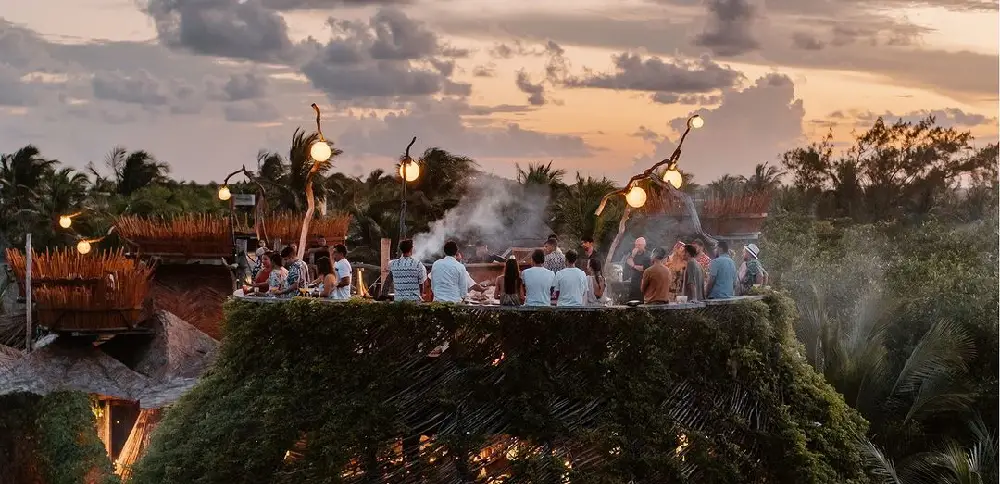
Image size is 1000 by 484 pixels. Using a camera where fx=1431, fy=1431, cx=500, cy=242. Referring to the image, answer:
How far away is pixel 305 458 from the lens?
1703cm

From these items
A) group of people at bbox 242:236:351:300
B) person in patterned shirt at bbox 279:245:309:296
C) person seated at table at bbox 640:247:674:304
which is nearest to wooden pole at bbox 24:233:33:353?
group of people at bbox 242:236:351:300

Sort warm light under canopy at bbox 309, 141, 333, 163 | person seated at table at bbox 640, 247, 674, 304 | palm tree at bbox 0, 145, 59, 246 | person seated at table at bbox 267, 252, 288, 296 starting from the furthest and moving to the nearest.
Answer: palm tree at bbox 0, 145, 59, 246, person seated at table at bbox 267, 252, 288, 296, warm light under canopy at bbox 309, 141, 333, 163, person seated at table at bbox 640, 247, 674, 304

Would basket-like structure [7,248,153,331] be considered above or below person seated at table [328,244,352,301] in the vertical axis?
below

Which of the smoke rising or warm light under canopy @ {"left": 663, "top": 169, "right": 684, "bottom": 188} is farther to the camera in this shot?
the smoke rising

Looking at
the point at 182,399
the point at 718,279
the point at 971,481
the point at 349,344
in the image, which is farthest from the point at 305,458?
the point at 971,481

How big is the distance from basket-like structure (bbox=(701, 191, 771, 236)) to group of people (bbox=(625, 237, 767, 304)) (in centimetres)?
361

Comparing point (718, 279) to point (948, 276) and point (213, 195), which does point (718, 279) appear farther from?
point (213, 195)

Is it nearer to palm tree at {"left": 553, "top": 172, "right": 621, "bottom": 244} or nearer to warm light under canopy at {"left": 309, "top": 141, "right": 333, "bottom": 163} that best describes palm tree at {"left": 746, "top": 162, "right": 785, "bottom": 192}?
palm tree at {"left": 553, "top": 172, "right": 621, "bottom": 244}

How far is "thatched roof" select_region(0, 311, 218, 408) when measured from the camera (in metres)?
28.9

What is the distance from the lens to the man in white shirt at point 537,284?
16906mm

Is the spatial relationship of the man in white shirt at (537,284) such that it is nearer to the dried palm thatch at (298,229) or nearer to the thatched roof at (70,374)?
the dried palm thatch at (298,229)

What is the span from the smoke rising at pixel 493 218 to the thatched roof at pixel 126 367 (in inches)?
227

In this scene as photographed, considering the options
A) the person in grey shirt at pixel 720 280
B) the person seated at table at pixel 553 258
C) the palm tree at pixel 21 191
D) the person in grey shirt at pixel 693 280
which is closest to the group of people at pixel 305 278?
the person seated at table at pixel 553 258

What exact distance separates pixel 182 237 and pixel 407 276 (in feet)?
51.0
